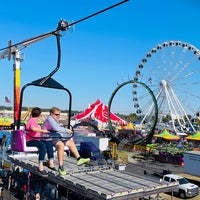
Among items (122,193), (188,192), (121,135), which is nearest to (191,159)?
(188,192)

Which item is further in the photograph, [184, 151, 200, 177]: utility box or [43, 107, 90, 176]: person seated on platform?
[184, 151, 200, 177]: utility box

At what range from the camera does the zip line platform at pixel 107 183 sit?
5965 millimetres

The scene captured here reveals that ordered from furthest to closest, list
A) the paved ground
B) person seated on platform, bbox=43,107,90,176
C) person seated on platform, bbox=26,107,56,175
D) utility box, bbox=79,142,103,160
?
utility box, bbox=79,142,103,160 < the paved ground < person seated on platform, bbox=26,107,56,175 < person seated on platform, bbox=43,107,90,176

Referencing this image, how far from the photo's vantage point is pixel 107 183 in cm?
669

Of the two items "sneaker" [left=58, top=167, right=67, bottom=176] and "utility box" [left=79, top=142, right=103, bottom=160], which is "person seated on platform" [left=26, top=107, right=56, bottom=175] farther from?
"utility box" [left=79, top=142, right=103, bottom=160]

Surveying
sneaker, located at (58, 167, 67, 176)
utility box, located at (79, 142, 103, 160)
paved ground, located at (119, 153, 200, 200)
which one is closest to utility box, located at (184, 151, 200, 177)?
paved ground, located at (119, 153, 200, 200)

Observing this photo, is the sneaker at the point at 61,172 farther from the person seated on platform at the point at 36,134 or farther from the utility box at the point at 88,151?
the utility box at the point at 88,151

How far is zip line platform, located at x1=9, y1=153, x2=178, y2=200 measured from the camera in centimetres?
596

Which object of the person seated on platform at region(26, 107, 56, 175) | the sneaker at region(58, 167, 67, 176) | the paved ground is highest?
the person seated on platform at region(26, 107, 56, 175)

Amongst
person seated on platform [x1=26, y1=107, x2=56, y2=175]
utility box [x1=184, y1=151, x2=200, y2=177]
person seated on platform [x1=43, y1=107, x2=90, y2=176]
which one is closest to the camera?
person seated on platform [x1=43, y1=107, x2=90, y2=176]

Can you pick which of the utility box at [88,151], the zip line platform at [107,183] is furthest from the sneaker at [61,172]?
the utility box at [88,151]

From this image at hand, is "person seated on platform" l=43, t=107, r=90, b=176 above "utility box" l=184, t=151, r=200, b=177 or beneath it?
above

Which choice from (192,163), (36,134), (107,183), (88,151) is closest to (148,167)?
(88,151)

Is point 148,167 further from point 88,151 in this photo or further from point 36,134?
point 36,134
